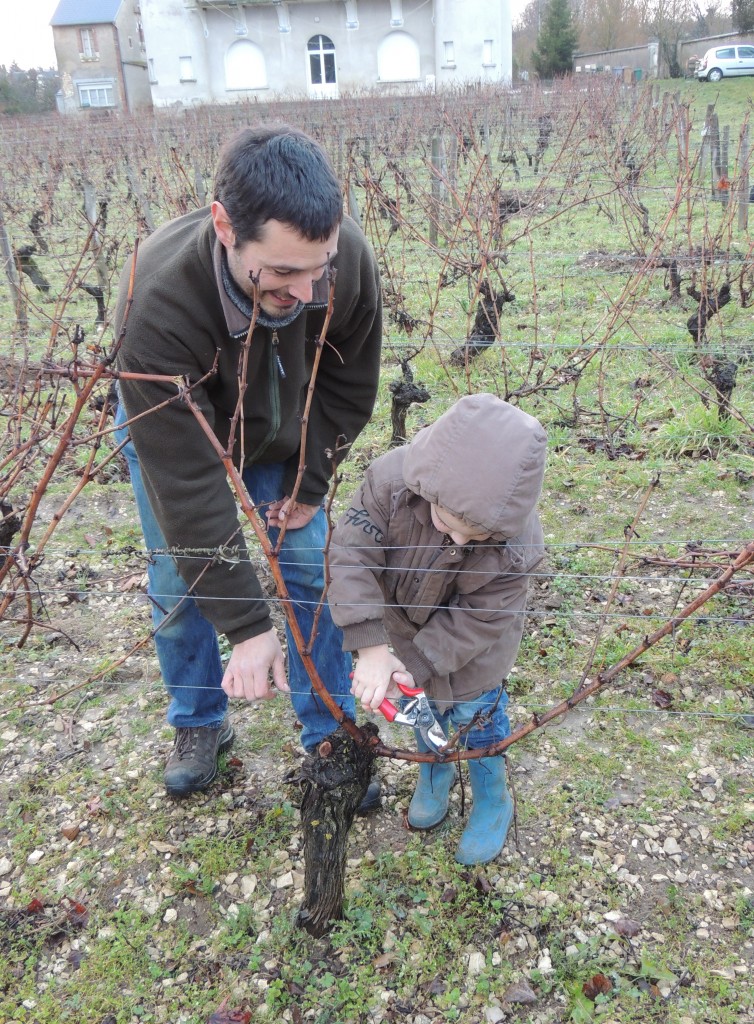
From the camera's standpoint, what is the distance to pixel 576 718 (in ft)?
8.97

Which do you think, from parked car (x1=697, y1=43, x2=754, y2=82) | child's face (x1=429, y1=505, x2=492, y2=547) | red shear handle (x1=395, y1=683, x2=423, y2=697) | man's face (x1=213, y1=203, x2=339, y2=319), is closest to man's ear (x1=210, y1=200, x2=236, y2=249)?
man's face (x1=213, y1=203, x2=339, y2=319)

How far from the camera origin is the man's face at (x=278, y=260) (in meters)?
1.53

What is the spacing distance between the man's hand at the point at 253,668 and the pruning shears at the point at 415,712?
0.26 meters

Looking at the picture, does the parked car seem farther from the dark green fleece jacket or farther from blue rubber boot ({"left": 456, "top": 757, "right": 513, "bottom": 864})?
blue rubber boot ({"left": 456, "top": 757, "right": 513, "bottom": 864})

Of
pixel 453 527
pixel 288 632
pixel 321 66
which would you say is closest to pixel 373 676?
pixel 453 527

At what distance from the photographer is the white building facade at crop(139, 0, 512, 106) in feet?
95.5

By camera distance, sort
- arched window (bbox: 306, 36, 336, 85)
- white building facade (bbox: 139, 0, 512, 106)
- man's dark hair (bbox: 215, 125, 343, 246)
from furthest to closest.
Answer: arched window (bbox: 306, 36, 336, 85) < white building facade (bbox: 139, 0, 512, 106) < man's dark hair (bbox: 215, 125, 343, 246)

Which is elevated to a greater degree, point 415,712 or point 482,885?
point 415,712

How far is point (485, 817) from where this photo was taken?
221 cm

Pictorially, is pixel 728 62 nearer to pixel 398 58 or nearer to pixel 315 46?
pixel 398 58

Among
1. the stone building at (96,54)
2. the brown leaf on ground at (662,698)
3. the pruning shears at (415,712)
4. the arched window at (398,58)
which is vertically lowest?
the brown leaf on ground at (662,698)

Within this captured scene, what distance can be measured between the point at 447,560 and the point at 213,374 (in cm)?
71

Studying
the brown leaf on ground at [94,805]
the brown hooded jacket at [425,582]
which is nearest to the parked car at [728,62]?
the brown hooded jacket at [425,582]

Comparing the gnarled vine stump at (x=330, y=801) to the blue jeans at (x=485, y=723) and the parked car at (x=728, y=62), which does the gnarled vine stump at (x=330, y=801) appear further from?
the parked car at (x=728, y=62)
